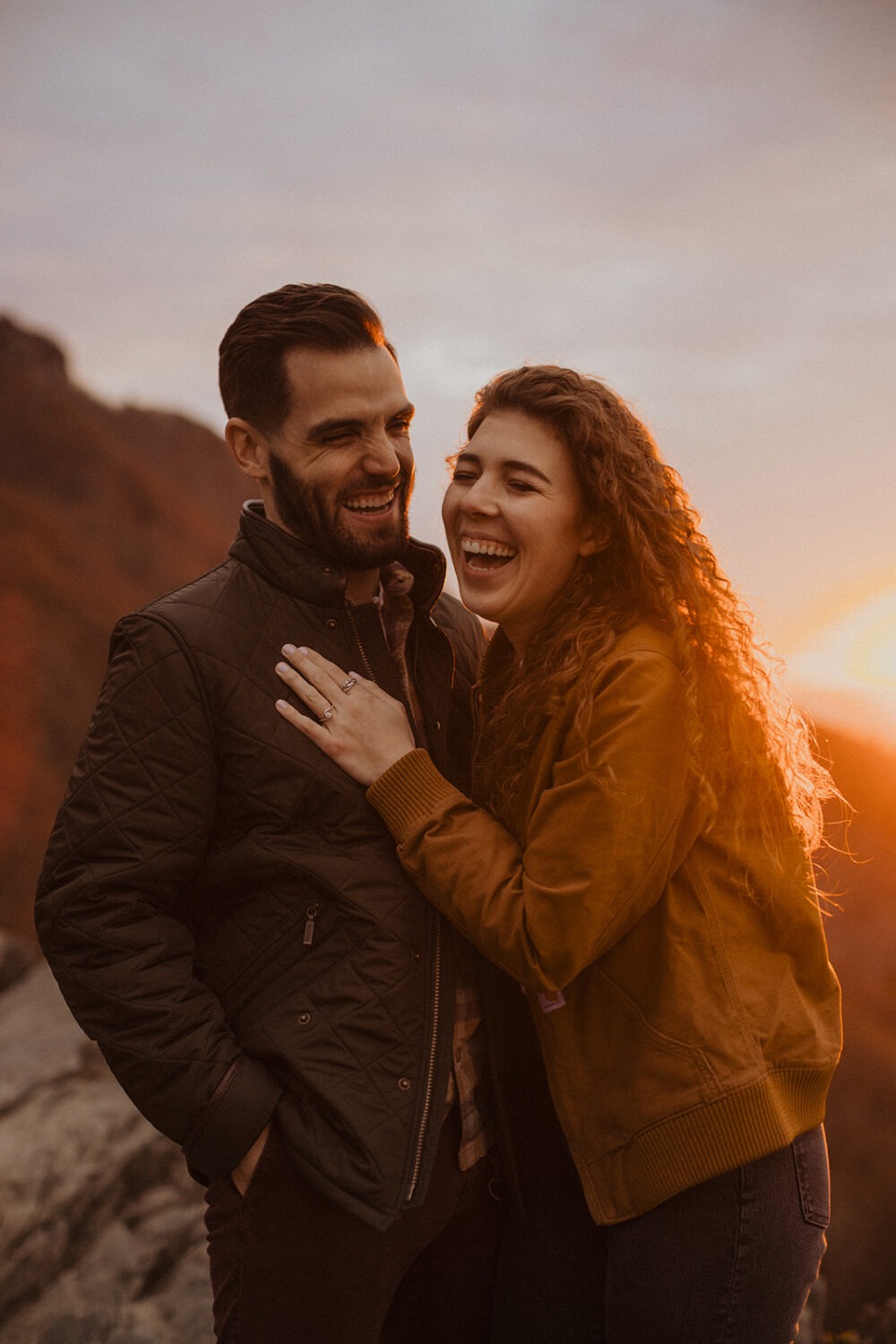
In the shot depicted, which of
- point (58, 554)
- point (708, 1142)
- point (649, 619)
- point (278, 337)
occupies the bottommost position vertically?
point (708, 1142)

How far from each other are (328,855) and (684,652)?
0.94 meters

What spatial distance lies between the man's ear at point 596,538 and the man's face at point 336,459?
1.66 ft

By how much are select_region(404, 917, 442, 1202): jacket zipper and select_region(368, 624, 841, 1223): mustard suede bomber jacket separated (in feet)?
0.58

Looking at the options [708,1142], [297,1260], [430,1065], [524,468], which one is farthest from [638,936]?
[524,468]

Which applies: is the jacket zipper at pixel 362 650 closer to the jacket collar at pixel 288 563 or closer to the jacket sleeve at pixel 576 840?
the jacket collar at pixel 288 563

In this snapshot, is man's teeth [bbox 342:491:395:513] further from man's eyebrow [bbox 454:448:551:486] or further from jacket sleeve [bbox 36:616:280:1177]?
jacket sleeve [bbox 36:616:280:1177]

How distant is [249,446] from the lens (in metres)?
2.39

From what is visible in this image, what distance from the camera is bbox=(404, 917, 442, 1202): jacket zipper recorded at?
197cm

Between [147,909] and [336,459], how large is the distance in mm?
1180

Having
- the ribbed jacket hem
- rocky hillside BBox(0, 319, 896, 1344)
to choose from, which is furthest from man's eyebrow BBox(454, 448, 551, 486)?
rocky hillside BBox(0, 319, 896, 1344)

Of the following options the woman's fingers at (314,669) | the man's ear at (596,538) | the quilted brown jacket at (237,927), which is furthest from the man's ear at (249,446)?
the man's ear at (596,538)

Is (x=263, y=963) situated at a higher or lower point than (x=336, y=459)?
lower

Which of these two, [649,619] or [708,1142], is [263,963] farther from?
[649,619]

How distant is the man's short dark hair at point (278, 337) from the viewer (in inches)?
90.2
